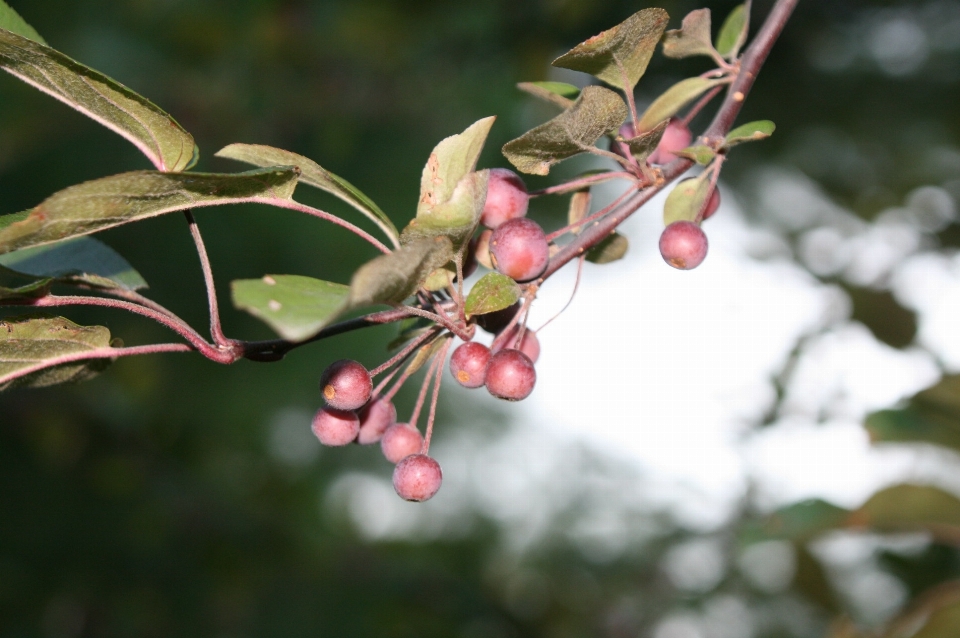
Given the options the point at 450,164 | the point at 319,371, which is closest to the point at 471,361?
the point at 450,164

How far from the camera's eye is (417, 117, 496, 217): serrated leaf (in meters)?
0.53

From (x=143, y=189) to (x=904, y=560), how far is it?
2210 mm

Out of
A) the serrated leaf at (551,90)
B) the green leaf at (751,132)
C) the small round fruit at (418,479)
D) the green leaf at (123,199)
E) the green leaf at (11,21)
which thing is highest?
the green leaf at (11,21)

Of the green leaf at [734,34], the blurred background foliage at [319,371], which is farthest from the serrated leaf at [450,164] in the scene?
the blurred background foliage at [319,371]

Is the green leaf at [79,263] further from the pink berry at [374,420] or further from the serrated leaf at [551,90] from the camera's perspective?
the serrated leaf at [551,90]

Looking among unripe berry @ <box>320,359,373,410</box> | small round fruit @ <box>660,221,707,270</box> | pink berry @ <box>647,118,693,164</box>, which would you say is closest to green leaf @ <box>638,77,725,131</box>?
pink berry @ <box>647,118,693,164</box>

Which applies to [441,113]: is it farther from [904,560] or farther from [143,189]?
[143,189]

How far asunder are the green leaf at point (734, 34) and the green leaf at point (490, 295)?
37 centimetres

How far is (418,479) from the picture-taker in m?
0.63

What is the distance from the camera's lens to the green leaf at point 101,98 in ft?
1.52

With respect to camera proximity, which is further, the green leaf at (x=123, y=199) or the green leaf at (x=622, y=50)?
the green leaf at (x=622, y=50)

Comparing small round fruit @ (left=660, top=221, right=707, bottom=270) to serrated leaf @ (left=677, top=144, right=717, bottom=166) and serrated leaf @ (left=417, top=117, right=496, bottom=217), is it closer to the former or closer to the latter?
serrated leaf @ (left=677, top=144, right=717, bottom=166)

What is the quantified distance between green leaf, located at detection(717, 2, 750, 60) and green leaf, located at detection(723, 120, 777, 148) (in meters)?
0.17

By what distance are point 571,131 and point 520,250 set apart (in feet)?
0.31
